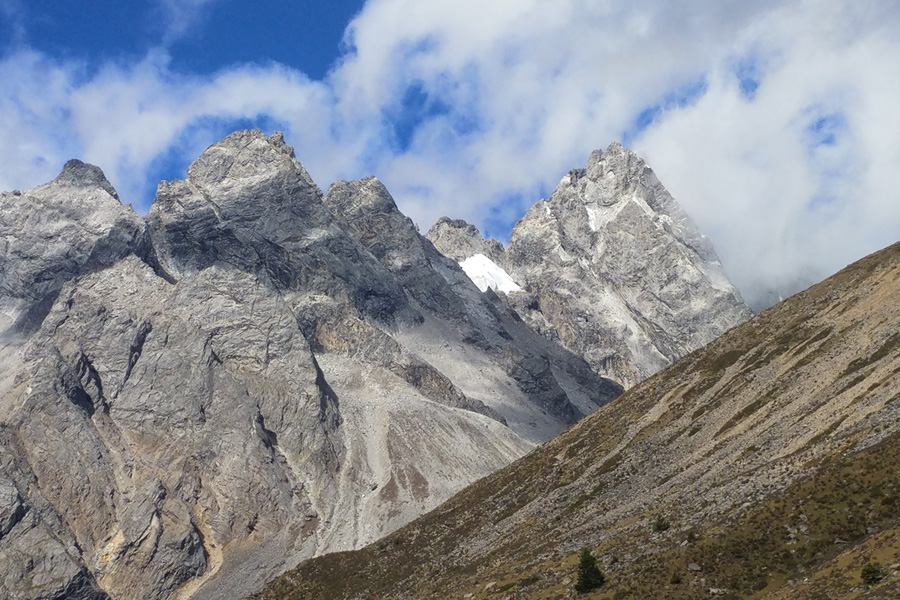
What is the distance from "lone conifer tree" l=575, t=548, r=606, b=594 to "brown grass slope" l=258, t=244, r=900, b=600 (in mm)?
1361

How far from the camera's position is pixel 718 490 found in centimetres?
7306

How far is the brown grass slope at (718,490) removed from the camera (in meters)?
54.2

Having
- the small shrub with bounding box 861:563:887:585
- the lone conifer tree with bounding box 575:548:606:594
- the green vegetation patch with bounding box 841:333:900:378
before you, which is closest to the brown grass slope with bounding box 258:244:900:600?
the green vegetation patch with bounding box 841:333:900:378

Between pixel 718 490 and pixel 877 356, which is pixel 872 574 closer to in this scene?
pixel 718 490

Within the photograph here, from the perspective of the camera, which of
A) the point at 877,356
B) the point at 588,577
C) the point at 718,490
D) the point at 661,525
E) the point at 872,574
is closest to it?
the point at 872,574

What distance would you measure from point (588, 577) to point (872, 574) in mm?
18844

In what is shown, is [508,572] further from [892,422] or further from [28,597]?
[28,597]

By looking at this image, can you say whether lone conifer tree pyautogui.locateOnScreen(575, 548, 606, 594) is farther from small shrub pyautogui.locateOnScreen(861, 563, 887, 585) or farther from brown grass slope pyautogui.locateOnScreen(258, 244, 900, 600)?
small shrub pyautogui.locateOnScreen(861, 563, 887, 585)

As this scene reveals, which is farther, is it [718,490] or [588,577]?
Answer: [718,490]

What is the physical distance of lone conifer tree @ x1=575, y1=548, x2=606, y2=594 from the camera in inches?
2263

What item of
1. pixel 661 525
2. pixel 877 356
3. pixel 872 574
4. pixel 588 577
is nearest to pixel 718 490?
pixel 661 525

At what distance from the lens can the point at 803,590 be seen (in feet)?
150

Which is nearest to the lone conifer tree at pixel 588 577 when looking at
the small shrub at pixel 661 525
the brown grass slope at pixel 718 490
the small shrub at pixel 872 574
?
the brown grass slope at pixel 718 490

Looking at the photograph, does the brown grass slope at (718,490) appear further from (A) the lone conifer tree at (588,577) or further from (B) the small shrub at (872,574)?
(A) the lone conifer tree at (588,577)
